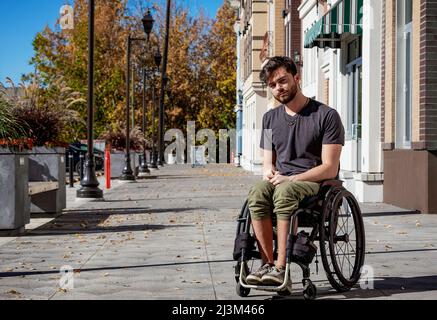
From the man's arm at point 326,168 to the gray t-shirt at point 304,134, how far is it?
5 cm

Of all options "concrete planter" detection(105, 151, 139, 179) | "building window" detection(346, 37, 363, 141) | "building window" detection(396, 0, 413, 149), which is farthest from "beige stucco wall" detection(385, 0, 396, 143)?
"concrete planter" detection(105, 151, 139, 179)

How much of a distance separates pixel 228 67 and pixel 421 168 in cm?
6242

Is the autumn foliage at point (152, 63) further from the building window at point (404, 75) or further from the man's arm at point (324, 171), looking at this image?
the man's arm at point (324, 171)

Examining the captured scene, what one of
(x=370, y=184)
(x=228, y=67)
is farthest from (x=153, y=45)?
(x=370, y=184)

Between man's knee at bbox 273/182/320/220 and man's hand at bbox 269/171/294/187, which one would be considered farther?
man's hand at bbox 269/171/294/187

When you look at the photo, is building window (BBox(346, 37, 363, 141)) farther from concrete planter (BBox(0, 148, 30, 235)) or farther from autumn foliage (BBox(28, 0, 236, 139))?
autumn foliage (BBox(28, 0, 236, 139))

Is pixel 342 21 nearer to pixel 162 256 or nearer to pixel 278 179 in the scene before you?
pixel 162 256

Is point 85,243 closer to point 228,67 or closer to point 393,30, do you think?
point 393,30

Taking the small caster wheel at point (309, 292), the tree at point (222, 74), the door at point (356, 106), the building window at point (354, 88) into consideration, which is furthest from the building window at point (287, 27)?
the tree at point (222, 74)

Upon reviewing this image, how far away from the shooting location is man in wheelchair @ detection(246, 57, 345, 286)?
691 cm

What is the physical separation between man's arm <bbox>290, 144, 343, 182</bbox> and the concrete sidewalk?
85 cm

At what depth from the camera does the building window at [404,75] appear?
17812mm

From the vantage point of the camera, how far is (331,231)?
7.21 meters

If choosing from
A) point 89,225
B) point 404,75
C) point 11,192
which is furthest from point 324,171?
point 404,75
